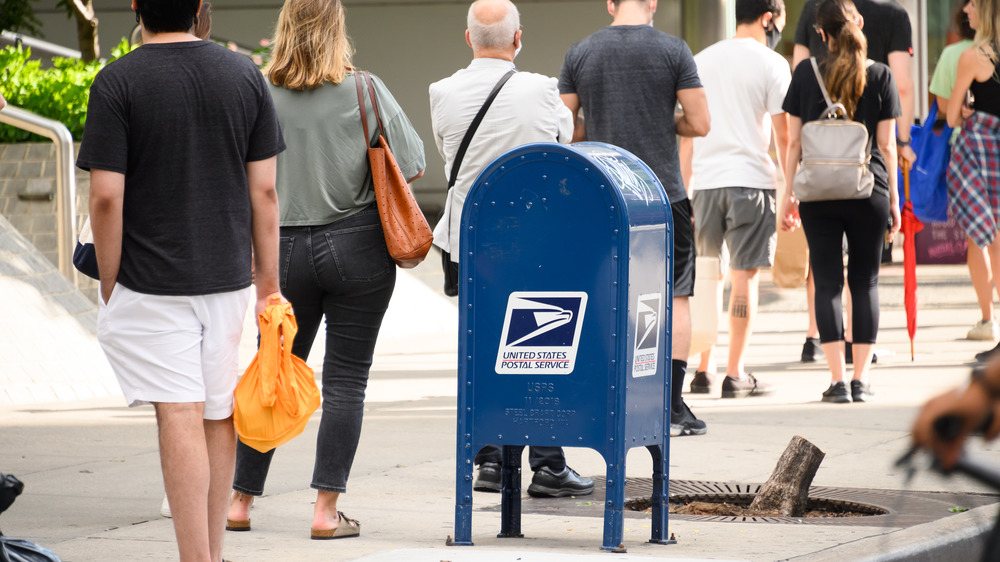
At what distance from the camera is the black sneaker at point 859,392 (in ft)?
26.4

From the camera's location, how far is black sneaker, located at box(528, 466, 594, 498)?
18.2 ft

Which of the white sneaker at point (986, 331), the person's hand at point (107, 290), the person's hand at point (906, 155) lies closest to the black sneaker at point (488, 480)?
the person's hand at point (107, 290)

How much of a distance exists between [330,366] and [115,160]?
1.36 metres

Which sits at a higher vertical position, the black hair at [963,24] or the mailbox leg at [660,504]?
the black hair at [963,24]

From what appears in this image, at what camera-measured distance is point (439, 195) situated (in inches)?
845

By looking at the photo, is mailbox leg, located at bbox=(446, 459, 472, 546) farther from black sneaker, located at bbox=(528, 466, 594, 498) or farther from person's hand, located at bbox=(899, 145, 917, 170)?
person's hand, located at bbox=(899, 145, 917, 170)

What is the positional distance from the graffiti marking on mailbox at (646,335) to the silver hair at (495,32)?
4.77 ft

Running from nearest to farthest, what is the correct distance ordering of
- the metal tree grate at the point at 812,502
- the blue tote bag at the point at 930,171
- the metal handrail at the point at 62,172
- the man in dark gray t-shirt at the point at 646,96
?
1. the metal tree grate at the point at 812,502
2. the man in dark gray t-shirt at the point at 646,96
3. the blue tote bag at the point at 930,171
4. the metal handrail at the point at 62,172

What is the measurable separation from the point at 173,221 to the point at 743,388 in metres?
5.11

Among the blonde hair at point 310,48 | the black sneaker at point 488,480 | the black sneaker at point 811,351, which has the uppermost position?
the blonde hair at point 310,48

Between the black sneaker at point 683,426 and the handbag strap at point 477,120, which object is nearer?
the handbag strap at point 477,120

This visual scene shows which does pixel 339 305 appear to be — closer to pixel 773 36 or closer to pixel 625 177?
pixel 625 177

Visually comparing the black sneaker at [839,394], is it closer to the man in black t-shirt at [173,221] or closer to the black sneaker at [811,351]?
the black sneaker at [811,351]

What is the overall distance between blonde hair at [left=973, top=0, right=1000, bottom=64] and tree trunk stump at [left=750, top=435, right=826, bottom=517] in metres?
4.14
